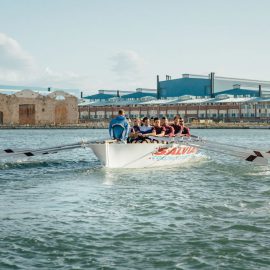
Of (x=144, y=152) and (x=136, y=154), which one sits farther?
(x=144, y=152)

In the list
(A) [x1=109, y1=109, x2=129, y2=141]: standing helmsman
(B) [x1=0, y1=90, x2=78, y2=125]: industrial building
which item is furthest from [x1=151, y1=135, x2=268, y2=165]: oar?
(B) [x1=0, y1=90, x2=78, y2=125]: industrial building

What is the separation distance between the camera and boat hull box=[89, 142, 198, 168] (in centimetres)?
2122

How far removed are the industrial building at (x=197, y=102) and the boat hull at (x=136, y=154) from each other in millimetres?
112429

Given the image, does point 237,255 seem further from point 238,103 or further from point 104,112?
point 104,112

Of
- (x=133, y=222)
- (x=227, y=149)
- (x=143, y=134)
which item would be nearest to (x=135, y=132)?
(x=143, y=134)

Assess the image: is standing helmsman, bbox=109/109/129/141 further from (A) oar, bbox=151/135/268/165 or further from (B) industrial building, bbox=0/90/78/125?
(B) industrial building, bbox=0/90/78/125

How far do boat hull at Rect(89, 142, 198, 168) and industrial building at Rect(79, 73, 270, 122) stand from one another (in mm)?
112429

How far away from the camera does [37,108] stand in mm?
130750

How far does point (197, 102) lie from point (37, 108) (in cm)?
4165

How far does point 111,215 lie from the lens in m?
13.2

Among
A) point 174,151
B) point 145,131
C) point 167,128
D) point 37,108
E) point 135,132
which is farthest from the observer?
point 37,108

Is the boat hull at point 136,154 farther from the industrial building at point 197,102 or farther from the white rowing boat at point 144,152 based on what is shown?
the industrial building at point 197,102

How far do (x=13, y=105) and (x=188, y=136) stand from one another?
106 meters

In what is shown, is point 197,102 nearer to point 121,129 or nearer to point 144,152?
point 144,152
